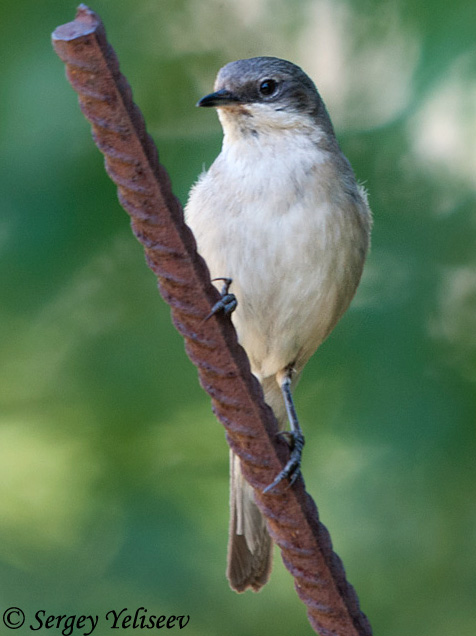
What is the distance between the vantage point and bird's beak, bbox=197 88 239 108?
9.38 ft

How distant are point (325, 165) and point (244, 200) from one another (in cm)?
30

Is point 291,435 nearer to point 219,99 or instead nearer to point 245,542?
point 245,542

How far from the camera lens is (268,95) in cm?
312

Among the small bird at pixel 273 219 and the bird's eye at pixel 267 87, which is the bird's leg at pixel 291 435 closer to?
the small bird at pixel 273 219

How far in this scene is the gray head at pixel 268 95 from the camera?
3014 millimetres

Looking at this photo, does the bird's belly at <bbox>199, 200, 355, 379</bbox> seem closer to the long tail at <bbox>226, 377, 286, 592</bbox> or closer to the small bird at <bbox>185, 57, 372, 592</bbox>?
the small bird at <bbox>185, 57, 372, 592</bbox>

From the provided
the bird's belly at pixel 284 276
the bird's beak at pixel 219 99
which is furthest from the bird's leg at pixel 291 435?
the bird's beak at pixel 219 99

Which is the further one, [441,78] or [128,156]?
[441,78]

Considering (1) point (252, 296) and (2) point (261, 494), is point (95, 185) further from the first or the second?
(2) point (261, 494)

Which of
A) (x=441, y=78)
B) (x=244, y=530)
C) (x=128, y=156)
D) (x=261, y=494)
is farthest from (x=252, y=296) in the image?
(x=128, y=156)

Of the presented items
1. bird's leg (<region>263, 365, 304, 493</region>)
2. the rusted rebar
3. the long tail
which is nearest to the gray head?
bird's leg (<region>263, 365, 304, 493</region>)

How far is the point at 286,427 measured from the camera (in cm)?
348

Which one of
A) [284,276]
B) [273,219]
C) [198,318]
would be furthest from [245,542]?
[198,318]

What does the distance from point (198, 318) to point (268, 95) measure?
160 centimetres
